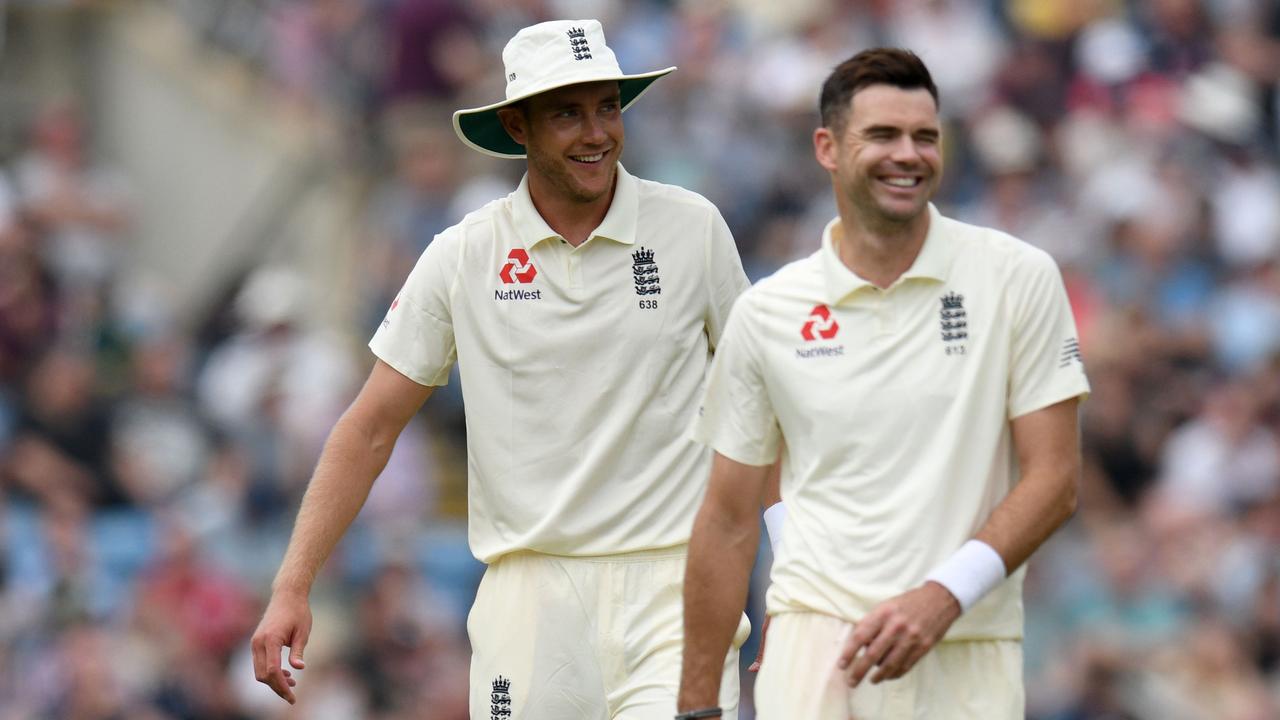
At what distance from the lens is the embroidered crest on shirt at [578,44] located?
21.6 feet

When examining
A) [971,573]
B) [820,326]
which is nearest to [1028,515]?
[971,573]

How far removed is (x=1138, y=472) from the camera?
1148 centimetres

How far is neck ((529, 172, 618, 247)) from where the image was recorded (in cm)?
674

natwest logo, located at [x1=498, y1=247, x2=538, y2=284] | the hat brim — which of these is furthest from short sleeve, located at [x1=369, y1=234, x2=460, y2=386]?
the hat brim

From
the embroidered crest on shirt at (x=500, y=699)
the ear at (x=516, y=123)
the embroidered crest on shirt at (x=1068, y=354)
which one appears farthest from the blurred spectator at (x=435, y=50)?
the embroidered crest on shirt at (x=1068, y=354)

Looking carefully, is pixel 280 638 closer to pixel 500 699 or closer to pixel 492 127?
pixel 500 699

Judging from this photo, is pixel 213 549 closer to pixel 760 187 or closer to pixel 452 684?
pixel 452 684

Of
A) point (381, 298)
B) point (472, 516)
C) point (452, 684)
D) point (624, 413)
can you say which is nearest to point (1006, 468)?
point (624, 413)

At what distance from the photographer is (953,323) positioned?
5535mm

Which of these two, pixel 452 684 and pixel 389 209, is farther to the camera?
pixel 389 209

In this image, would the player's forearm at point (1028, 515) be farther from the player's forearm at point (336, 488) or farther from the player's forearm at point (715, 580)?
the player's forearm at point (336, 488)

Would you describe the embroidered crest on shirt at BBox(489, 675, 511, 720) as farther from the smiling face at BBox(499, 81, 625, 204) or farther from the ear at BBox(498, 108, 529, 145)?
the ear at BBox(498, 108, 529, 145)

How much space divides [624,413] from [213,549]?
736 cm

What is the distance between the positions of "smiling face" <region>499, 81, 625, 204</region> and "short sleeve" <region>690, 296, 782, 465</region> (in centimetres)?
97
